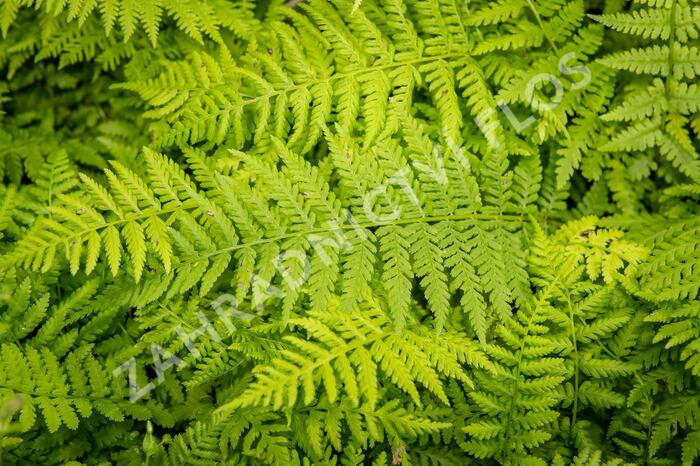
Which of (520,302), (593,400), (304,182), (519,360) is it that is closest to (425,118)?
(304,182)

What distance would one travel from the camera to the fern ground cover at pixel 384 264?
2.38 m

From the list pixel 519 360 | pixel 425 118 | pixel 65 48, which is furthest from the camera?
pixel 65 48

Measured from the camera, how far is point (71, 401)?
2.46 metres

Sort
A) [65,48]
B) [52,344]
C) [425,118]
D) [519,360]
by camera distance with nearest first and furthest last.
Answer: [519,360], [52,344], [425,118], [65,48]

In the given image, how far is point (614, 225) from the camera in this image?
110 inches

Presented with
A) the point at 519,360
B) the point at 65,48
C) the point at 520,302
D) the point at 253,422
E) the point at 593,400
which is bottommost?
the point at 253,422

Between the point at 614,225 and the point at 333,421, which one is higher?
the point at 614,225

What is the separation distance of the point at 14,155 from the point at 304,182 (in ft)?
6.84

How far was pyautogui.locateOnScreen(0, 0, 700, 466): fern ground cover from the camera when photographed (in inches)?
93.7

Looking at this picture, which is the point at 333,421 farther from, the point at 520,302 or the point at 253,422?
the point at 520,302

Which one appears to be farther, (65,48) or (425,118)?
(65,48)

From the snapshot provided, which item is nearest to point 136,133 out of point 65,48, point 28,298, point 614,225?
point 65,48

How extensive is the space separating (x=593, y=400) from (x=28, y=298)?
273 cm

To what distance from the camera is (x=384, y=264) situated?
2482mm
